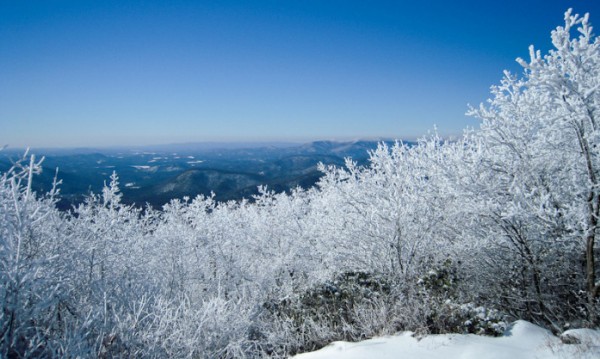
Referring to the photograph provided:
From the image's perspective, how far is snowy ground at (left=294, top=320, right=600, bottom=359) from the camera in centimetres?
414

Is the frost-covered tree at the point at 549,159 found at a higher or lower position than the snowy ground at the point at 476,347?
higher

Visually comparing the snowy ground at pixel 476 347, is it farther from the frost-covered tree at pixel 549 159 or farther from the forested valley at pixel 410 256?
the frost-covered tree at pixel 549 159

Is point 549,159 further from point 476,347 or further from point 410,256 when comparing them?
point 476,347

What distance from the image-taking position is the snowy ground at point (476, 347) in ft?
13.6

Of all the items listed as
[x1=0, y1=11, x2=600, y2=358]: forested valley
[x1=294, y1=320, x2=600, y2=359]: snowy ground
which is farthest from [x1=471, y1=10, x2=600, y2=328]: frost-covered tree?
[x1=294, y1=320, x2=600, y2=359]: snowy ground

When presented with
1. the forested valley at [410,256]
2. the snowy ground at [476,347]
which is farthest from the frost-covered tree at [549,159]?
the snowy ground at [476,347]

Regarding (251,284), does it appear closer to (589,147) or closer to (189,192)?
(589,147)

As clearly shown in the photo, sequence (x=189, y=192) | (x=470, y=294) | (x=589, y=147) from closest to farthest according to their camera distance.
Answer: (x=589, y=147), (x=470, y=294), (x=189, y=192)

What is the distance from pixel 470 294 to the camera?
849 cm

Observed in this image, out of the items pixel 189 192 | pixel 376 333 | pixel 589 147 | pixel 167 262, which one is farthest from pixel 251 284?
pixel 189 192

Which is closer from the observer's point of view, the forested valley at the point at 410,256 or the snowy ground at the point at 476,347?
the snowy ground at the point at 476,347

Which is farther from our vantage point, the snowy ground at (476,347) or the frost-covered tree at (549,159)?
the frost-covered tree at (549,159)

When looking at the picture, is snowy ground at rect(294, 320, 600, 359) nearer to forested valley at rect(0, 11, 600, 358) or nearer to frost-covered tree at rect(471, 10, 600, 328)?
forested valley at rect(0, 11, 600, 358)

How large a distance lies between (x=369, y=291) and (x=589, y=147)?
6.51 meters
